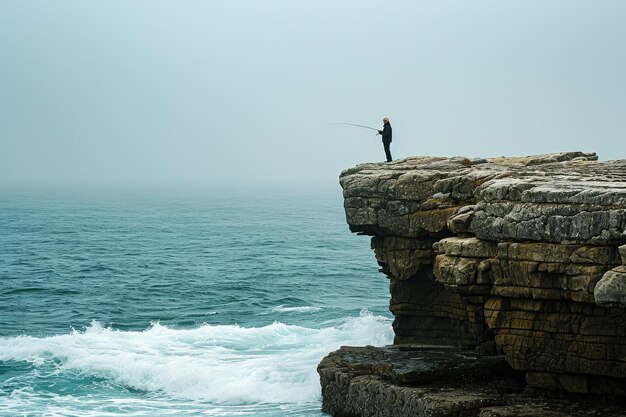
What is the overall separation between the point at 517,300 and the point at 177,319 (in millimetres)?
24894

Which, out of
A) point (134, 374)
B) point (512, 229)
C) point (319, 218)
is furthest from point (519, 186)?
point (319, 218)

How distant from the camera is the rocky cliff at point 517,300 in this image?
75.7 feet

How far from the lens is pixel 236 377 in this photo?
111 feet

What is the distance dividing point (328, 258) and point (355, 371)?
43606mm

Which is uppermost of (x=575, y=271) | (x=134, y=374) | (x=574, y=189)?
(x=574, y=189)

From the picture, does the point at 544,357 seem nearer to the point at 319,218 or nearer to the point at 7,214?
the point at 319,218

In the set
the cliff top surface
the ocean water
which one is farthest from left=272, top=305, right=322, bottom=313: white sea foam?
the cliff top surface

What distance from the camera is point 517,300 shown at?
24703 millimetres

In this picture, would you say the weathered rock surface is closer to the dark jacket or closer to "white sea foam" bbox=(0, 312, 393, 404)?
"white sea foam" bbox=(0, 312, 393, 404)

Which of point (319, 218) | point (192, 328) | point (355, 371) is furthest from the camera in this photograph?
point (319, 218)

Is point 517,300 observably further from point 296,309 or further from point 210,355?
point 296,309

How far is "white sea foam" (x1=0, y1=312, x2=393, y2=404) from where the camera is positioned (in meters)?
32.9

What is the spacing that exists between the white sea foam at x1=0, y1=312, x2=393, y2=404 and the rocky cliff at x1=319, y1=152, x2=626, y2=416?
3908 millimetres

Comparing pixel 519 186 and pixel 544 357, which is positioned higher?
pixel 519 186
